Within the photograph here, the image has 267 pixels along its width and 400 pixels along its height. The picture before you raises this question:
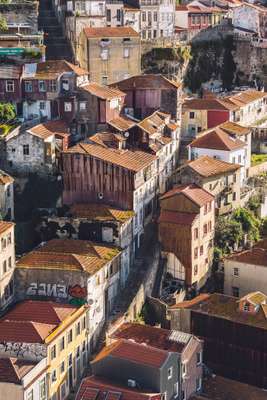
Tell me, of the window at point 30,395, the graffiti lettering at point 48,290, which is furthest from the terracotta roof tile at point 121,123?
the window at point 30,395

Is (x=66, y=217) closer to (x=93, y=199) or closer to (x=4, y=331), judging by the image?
(x=93, y=199)

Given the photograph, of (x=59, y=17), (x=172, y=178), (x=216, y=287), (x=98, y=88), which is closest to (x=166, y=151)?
(x=172, y=178)

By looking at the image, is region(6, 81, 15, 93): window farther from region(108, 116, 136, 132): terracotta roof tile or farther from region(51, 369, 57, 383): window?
region(51, 369, 57, 383): window

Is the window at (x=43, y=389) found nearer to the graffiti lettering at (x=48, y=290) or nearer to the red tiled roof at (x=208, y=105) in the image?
the graffiti lettering at (x=48, y=290)

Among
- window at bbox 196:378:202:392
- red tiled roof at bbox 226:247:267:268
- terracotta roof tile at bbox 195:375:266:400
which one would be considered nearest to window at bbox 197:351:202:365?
window at bbox 196:378:202:392

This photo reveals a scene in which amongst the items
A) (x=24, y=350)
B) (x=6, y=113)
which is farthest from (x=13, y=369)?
(x=6, y=113)
